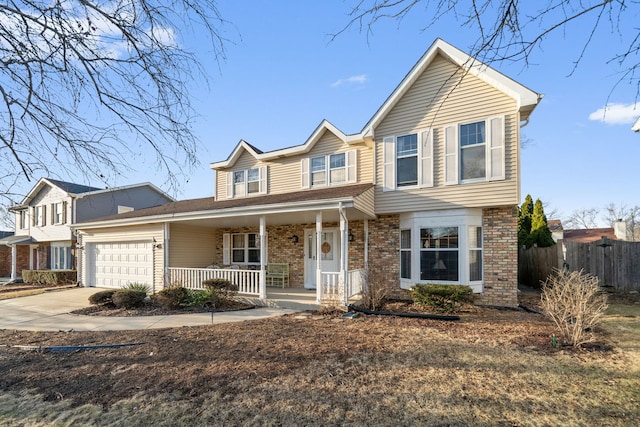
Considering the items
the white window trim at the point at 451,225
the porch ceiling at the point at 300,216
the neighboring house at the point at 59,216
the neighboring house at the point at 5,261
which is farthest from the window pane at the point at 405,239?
the neighboring house at the point at 5,261

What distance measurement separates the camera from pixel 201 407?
Answer: 3.54 m

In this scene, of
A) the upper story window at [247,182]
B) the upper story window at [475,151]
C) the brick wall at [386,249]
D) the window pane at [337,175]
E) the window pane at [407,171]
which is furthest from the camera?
the upper story window at [247,182]

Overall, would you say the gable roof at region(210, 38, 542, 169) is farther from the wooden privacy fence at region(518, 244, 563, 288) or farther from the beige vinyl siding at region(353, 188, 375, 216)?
the wooden privacy fence at region(518, 244, 563, 288)

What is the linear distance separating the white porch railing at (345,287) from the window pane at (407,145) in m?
3.88

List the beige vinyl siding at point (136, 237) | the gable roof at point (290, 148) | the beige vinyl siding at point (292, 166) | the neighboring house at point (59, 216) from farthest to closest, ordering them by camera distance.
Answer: the neighboring house at point (59, 216) → the beige vinyl siding at point (136, 237) → the gable roof at point (290, 148) → the beige vinyl siding at point (292, 166)

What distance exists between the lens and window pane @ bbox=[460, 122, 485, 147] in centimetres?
899

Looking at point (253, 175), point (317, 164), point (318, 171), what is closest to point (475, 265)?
point (318, 171)

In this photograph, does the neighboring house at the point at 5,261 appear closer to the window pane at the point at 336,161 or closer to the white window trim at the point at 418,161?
the window pane at the point at 336,161

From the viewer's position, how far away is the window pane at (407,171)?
984 centimetres

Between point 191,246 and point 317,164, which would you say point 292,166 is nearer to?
point 317,164

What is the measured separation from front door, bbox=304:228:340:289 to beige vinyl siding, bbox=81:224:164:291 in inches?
212

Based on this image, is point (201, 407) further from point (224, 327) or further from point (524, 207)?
point (524, 207)

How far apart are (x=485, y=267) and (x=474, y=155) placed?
3136 mm

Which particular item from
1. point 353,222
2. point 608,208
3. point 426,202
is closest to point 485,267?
point 426,202
